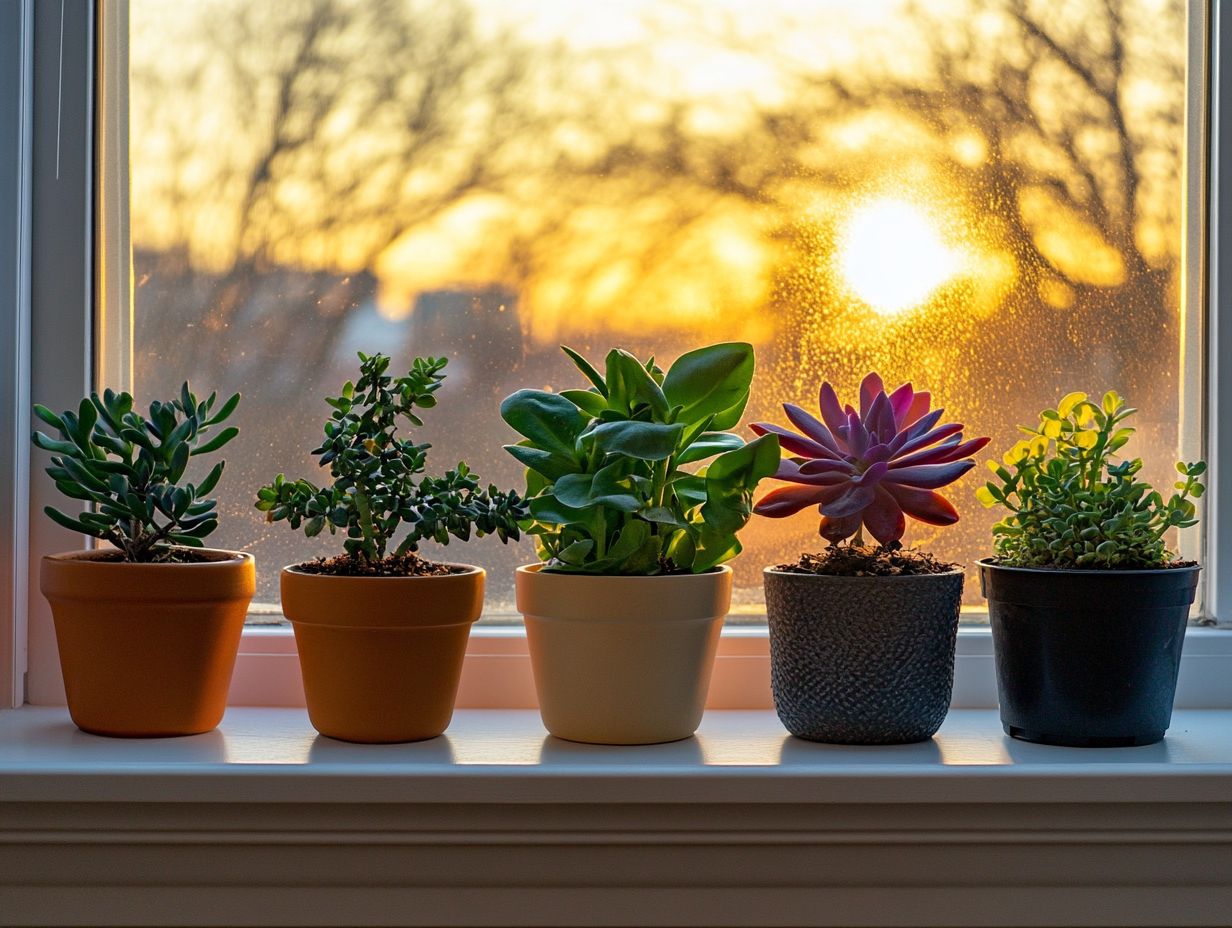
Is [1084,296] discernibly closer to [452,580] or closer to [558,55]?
[558,55]

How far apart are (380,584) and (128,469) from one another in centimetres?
25

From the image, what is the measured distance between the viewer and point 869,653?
92 cm

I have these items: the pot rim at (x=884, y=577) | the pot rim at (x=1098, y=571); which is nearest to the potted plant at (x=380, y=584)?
the pot rim at (x=884, y=577)

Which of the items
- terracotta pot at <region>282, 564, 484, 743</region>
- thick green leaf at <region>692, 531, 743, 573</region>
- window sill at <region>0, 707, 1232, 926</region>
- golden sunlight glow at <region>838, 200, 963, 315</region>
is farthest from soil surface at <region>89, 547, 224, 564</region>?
golden sunlight glow at <region>838, 200, 963, 315</region>

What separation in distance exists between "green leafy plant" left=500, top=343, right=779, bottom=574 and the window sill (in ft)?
0.61

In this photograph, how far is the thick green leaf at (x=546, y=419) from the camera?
93 cm

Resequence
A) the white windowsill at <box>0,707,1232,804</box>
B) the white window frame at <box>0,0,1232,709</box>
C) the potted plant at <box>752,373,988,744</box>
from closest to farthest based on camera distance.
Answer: the white windowsill at <box>0,707,1232,804</box> → the potted plant at <box>752,373,988,744</box> → the white window frame at <box>0,0,1232,709</box>

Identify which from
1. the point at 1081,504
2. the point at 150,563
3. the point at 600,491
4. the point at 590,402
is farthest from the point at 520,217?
the point at 1081,504

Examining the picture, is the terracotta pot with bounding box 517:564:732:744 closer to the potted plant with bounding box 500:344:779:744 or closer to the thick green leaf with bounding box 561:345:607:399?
the potted plant with bounding box 500:344:779:744

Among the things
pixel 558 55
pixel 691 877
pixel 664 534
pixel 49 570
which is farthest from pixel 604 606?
pixel 558 55

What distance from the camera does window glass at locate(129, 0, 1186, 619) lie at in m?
1.14

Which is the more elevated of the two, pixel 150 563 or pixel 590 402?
pixel 590 402

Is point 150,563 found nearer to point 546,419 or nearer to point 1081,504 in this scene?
point 546,419

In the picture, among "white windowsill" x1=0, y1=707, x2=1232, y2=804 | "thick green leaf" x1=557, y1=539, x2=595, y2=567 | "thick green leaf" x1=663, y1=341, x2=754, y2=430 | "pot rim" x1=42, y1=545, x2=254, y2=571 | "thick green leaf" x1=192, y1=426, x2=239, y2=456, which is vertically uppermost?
"thick green leaf" x1=663, y1=341, x2=754, y2=430
